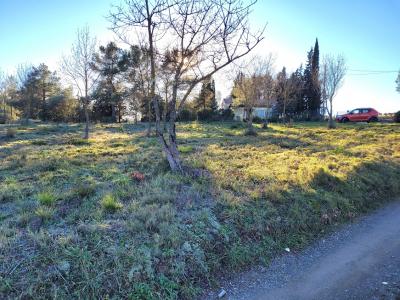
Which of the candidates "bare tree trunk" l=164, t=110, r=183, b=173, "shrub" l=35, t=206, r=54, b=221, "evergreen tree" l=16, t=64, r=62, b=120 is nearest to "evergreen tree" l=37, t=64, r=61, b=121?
"evergreen tree" l=16, t=64, r=62, b=120

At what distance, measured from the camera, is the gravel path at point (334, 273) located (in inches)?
128

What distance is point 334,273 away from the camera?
3.65 metres

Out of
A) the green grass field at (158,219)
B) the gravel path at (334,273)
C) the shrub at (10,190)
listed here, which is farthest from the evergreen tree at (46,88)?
the gravel path at (334,273)

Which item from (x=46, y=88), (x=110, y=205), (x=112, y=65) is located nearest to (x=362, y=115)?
(x=112, y=65)

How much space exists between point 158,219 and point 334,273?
2455 mm

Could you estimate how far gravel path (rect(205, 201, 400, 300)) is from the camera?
3.26 metres

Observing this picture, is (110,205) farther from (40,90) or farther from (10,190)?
(40,90)

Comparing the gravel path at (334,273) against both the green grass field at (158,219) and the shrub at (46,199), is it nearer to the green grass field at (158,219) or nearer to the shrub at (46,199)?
the green grass field at (158,219)

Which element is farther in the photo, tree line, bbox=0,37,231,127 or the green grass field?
tree line, bbox=0,37,231,127

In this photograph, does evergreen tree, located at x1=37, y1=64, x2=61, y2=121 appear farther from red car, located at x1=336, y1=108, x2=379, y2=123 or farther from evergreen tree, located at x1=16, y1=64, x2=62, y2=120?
red car, located at x1=336, y1=108, x2=379, y2=123

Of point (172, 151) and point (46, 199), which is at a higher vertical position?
point (172, 151)

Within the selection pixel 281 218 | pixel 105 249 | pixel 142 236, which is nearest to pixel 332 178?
pixel 281 218

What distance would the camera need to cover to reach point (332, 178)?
6488 mm

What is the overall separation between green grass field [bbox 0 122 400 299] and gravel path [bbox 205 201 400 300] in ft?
0.74
